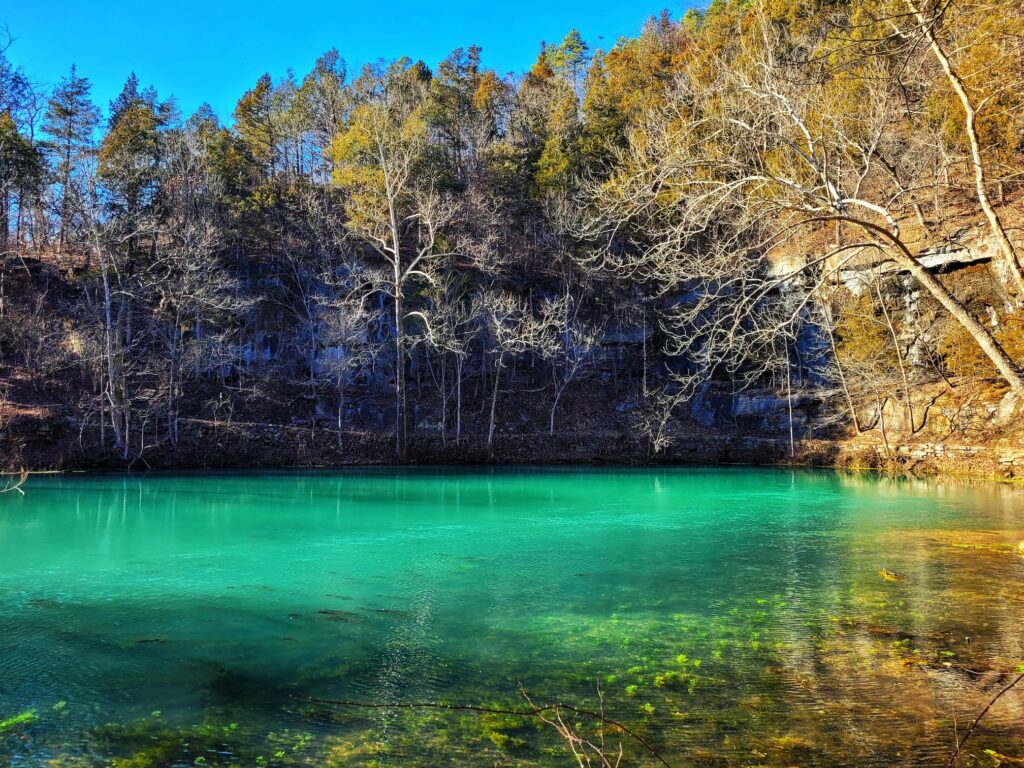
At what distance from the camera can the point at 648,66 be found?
43.3 metres

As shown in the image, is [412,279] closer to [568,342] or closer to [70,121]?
[568,342]

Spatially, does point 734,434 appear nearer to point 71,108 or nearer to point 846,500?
point 846,500

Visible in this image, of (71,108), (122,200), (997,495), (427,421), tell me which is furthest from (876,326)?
(71,108)

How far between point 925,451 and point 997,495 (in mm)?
7997

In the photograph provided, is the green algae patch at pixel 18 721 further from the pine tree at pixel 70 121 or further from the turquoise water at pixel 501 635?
the pine tree at pixel 70 121

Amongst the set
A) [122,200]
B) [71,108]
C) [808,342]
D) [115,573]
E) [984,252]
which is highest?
[71,108]

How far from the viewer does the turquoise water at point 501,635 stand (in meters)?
4.66

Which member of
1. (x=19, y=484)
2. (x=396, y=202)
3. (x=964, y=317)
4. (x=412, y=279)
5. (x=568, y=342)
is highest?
(x=396, y=202)

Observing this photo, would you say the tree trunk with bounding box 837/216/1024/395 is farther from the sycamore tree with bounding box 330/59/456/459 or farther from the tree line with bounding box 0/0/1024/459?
the sycamore tree with bounding box 330/59/456/459

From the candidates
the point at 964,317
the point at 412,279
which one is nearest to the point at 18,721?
the point at 964,317

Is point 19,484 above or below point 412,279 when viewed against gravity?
below

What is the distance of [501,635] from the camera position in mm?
7062

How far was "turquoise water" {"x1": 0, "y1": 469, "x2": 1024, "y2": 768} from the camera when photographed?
4656mm

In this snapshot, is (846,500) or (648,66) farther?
(648,66)
